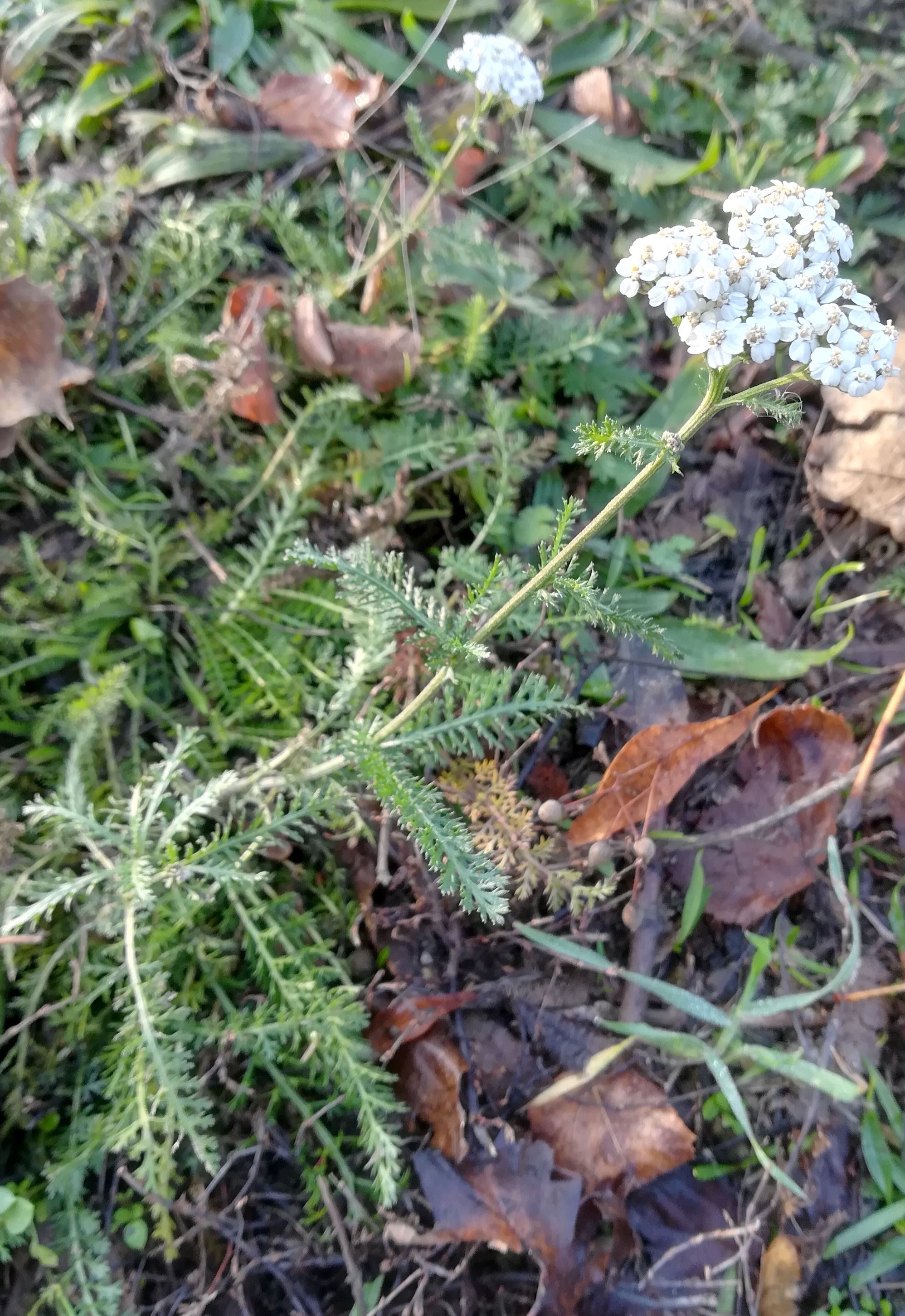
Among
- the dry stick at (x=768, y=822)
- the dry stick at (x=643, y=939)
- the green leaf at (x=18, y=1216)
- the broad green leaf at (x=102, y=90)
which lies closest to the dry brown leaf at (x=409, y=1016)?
the dry stick at (x=643, y=939)

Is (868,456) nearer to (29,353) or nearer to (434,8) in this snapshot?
(434,8)

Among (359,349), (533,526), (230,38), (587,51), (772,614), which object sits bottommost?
(772,614)

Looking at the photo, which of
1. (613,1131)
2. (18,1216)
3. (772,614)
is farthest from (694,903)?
(18,1216)

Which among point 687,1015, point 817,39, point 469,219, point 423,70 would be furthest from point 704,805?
point 817,39

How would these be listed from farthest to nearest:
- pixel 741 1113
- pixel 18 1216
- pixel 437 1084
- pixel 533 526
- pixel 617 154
Answer: pixel 617 154, pixel 533 526, pixel 437 1084, pixel 741 1113, pixel 18 1216

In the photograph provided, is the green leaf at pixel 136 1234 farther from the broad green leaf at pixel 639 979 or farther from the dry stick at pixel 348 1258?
the broad green leaf at pixel 639 979

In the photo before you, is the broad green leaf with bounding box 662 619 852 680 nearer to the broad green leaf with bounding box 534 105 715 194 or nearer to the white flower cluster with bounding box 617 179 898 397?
the white flower cluster with bounding box 617 179 898 397

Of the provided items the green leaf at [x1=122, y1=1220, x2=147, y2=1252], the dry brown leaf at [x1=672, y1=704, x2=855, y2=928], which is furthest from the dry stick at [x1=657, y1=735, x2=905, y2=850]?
the green leaf at [x1=122, y1=1220, x2=147, y2=1252]
